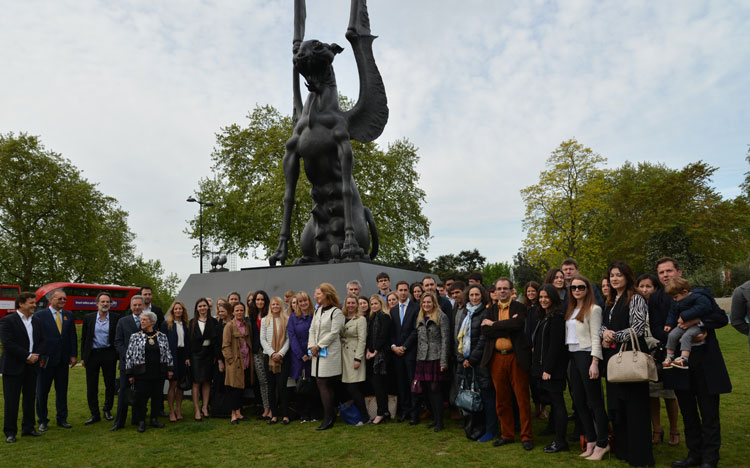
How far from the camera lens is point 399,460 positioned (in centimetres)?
480

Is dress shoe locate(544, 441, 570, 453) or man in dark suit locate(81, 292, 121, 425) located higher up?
man in dark suit locate(81, 292, 121, 425)

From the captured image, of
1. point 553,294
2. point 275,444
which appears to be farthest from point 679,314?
point 275,444

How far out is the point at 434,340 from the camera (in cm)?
609

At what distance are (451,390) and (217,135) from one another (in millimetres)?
22261

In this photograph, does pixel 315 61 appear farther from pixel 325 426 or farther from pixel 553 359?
pixel 553 359

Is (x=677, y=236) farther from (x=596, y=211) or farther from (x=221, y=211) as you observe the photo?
(x=221, y=211)

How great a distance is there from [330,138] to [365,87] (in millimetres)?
1327

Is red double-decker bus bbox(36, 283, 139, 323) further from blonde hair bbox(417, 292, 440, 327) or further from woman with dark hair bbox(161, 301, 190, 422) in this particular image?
blonde hair bbox(417, 292, 440, 327)

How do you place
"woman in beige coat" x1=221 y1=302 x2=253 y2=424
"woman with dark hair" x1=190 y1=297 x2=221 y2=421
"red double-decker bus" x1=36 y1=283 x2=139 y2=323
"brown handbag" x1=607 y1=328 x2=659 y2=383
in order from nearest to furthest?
"brown handbag" x1=607 y1=328 x2=659 y2=383
"woman in beige coat" x1=221 y1=302 x2=253 y2=424
"woman with dark hair" x1=190 y1=297 x2=221 y2=421
"red double-decker bus" x1=36 y1=283 x2=139 y2=323

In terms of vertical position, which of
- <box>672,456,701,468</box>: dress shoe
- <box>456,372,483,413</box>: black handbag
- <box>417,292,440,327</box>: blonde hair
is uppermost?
<box>417,292,440,327</box>: blonde hair

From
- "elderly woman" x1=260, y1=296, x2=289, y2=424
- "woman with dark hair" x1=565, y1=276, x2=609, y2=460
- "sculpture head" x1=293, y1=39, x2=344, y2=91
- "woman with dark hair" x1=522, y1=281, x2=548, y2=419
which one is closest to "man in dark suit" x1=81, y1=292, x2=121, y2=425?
"elderly woman" x1=260, y1=296, x2=289, y2=424

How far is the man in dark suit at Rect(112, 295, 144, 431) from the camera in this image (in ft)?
21.6

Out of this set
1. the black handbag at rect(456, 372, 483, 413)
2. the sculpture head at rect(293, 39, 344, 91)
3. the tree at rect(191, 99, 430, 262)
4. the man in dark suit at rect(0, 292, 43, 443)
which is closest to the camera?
the black handbag at rect(456, 372, 483, 413)

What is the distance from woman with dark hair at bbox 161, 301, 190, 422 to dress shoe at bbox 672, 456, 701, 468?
19.6 feet
